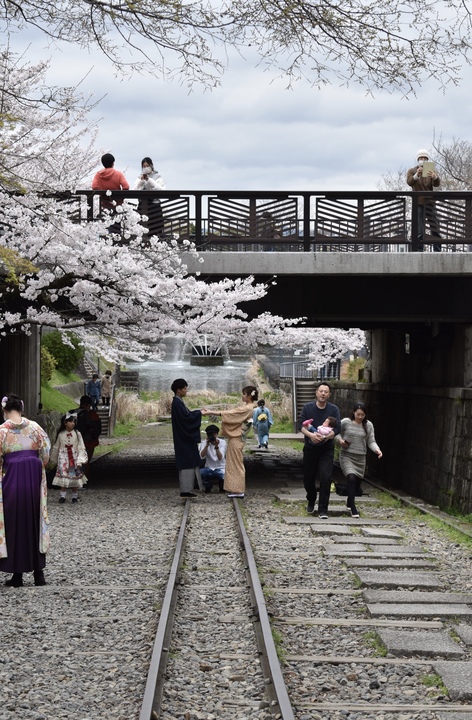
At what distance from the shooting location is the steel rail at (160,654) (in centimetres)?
595

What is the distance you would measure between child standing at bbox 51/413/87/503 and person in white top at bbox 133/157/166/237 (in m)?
4.35

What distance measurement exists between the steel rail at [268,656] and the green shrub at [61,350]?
39.0m

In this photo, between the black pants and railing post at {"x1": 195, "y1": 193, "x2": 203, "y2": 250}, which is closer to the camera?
the black pants

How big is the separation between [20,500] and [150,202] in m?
Answer: 10.9

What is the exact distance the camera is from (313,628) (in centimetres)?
839

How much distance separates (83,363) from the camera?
197 ft

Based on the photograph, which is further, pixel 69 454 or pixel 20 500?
pixel 69 454

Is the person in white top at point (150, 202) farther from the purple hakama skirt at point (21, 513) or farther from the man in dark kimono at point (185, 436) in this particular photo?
the purple hakama skirt at point (21, 513)

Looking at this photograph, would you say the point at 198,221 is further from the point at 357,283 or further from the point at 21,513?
the point at 21,513

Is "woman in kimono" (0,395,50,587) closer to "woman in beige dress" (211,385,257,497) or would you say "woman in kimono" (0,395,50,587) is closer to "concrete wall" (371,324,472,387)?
"woman in beige dress" (211,385,257,497)

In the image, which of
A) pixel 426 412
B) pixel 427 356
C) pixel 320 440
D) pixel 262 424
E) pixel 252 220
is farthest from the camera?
pixel 262 424

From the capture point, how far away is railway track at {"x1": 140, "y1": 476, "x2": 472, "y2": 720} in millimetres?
6340

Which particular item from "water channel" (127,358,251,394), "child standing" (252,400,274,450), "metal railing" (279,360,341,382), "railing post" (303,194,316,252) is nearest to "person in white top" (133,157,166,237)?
"railing post" (303,194,316,252)

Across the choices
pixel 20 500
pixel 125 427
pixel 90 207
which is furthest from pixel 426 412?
pixel 125 427
